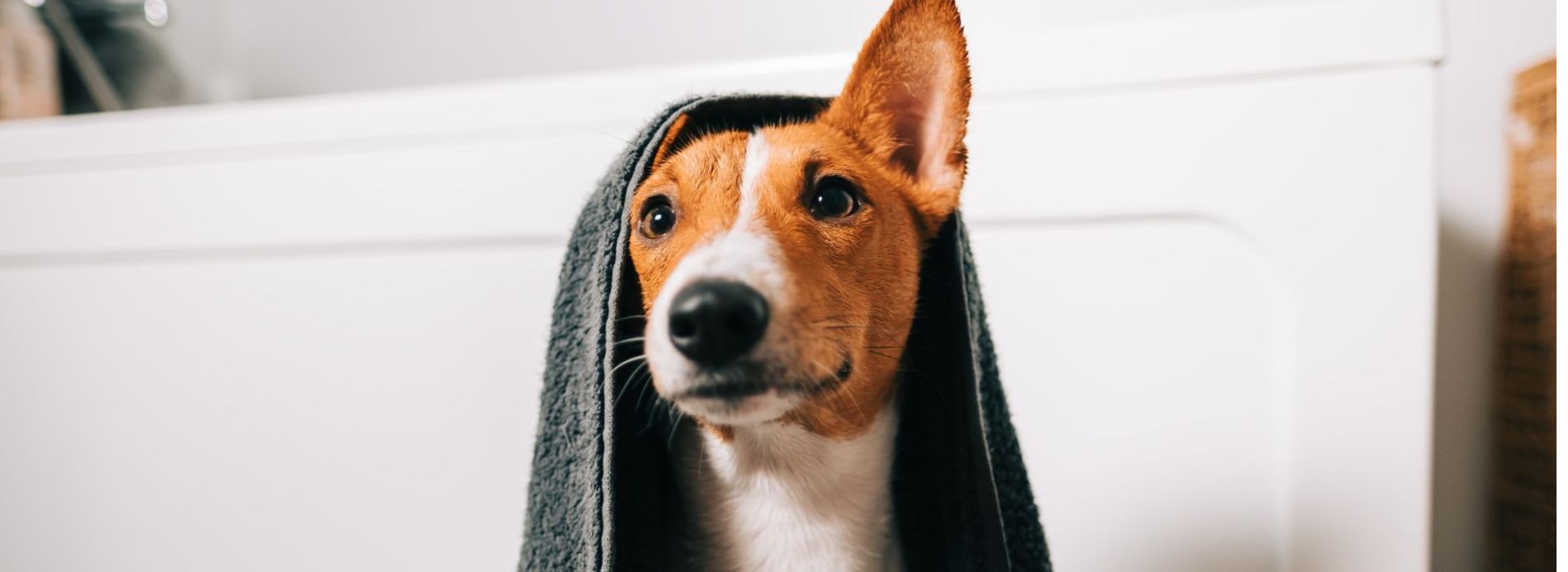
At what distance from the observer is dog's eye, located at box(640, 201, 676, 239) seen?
0.52 metres

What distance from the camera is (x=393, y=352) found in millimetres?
720

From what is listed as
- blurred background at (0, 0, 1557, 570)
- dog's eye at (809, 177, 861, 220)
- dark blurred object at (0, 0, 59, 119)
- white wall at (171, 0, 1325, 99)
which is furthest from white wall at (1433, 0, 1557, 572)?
dark blurred object at (0, 0, 59, 119)

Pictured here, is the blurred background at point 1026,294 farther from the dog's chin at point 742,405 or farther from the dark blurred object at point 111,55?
the dark blurred object at point 111,55

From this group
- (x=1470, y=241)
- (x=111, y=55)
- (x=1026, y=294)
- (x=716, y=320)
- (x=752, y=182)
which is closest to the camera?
(x=716, y=320)

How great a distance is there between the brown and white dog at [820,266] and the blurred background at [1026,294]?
0.44 feet

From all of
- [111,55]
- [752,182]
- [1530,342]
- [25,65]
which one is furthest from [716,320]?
[111,55]

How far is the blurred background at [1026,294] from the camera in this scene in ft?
1.90

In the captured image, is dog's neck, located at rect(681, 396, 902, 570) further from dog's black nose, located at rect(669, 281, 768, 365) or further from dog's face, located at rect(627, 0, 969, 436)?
dog's black nose, located at rect(669, 281, 768, 365)

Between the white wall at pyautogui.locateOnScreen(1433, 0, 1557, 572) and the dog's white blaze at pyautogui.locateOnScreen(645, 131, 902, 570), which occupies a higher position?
the white wall at pyautogui.locateOnScreen(1433, 0, 1557, 572)

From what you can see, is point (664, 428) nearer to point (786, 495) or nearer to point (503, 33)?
point (786, 495)

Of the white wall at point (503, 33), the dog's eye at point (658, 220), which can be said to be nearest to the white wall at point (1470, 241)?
the white wall at point (503, 33)

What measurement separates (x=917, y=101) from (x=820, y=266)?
158 mm

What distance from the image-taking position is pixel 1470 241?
974 mm

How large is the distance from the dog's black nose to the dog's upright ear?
7.8 inches
